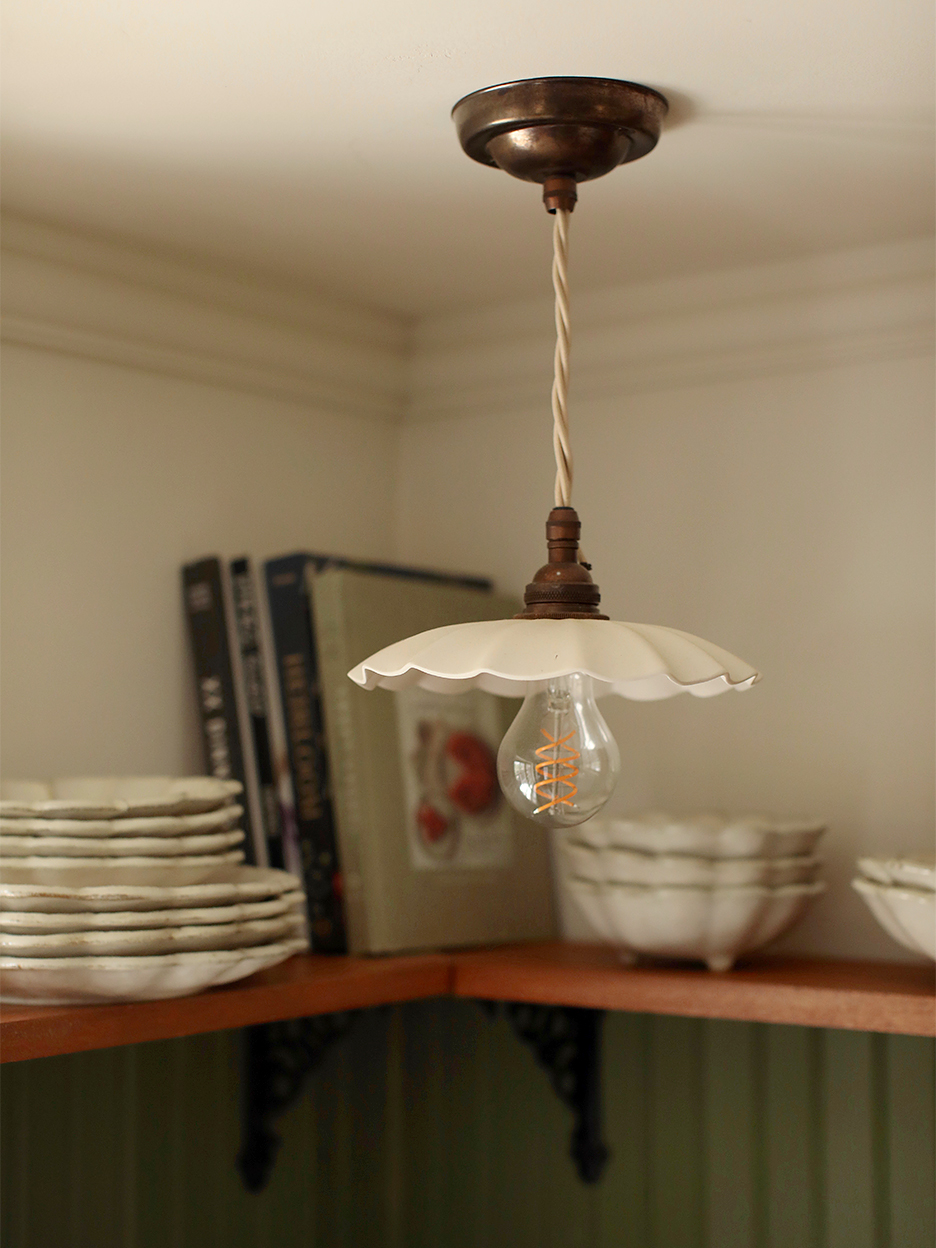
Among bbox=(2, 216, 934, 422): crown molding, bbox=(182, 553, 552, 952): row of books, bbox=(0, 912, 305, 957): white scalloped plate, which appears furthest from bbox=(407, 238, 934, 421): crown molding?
bbox=(0, 912, 305, 957): white scalloped plate

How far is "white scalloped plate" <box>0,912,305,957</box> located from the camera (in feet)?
3.35

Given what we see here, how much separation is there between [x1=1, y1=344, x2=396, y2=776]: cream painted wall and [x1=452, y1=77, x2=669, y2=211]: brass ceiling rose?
1.74 feet

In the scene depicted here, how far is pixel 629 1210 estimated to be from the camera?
1507 mm

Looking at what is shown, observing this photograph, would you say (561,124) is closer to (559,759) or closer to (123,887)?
(559,759)

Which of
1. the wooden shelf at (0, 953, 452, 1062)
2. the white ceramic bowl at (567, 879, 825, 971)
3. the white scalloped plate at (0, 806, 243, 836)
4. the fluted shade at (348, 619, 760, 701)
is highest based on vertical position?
the fluted shade at (348, 619, 760, 701)

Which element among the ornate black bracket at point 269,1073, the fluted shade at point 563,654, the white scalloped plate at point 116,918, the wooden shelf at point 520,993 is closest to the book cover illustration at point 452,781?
the wooden shelf at point 520,993

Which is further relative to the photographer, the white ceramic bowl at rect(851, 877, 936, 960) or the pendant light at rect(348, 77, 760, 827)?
the white ceramic bowl at rect(851, 877, 936, 960)

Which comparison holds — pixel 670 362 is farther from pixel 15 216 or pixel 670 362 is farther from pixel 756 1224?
pixel 756 1224

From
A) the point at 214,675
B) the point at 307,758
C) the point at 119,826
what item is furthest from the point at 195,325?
the point at 119,826

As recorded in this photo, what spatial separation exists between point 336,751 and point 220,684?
0.48ft

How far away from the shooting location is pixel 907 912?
1133mm

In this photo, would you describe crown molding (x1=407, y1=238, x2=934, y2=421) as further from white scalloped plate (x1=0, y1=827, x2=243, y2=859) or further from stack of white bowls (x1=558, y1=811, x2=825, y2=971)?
white scalloped plate (x1=0, y1=827, x2=243, y2=859)

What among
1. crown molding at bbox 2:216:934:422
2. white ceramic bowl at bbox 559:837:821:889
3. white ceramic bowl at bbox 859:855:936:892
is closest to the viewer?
white ceramic bowl at bbox 859:855:936:892

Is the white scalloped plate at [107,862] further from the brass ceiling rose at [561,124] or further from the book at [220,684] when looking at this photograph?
the brass ceiling rose at [561,124]
